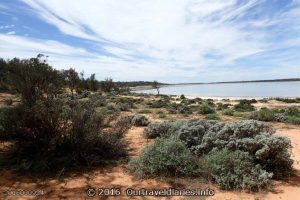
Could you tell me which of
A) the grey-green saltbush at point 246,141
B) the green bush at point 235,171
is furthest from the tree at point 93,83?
the green bush at point 235,171

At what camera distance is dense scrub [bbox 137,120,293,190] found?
5195 mm

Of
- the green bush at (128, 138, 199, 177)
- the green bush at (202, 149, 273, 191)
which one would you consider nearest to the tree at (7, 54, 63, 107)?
the green bush at (128, 138, 199, 177)

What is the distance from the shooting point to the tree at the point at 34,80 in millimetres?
6824

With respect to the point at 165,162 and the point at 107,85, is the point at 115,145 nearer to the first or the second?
the point at 165,162

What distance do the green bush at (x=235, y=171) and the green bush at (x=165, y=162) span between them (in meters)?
0.32

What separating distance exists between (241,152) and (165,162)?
147 centimetres

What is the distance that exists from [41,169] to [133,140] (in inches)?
137

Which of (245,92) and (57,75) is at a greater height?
(57,75)

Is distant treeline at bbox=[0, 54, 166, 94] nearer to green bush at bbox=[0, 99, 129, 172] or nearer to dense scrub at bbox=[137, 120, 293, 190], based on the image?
green bush at bbox=[0, 99, 129, 172]

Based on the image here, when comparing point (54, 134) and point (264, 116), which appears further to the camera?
point (264, 116)

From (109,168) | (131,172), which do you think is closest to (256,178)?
(131,172)

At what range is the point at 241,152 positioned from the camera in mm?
5699

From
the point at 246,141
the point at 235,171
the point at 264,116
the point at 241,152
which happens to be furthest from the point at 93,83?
the point at 235,171

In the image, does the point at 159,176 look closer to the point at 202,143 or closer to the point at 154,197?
the point at 154,197
